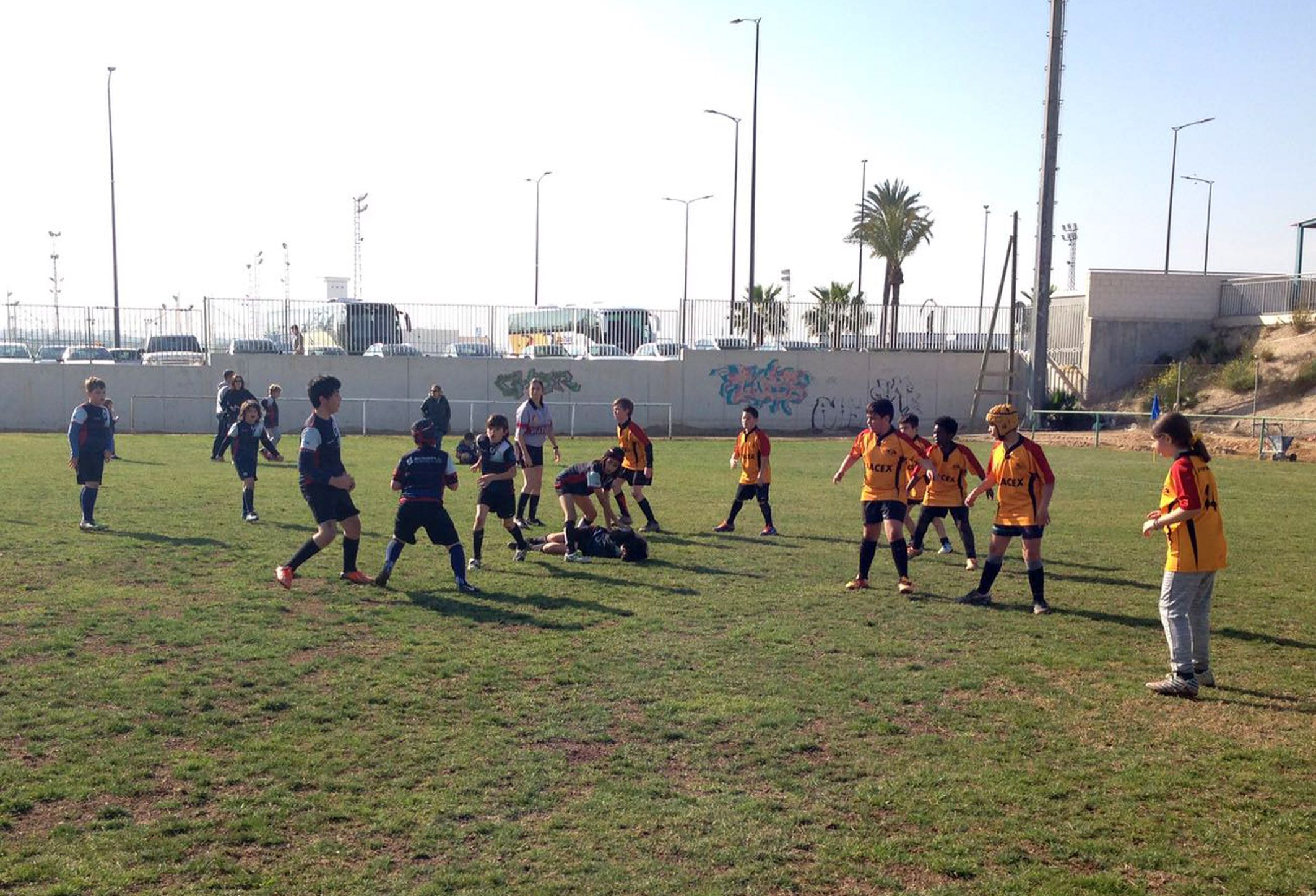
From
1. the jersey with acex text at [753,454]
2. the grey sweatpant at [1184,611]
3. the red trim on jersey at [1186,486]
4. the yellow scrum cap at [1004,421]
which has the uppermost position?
the yellow scrum cap at [1004,421]

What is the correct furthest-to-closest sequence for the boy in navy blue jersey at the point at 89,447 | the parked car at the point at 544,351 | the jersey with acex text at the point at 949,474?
the parked car at the point at 544,351, the boy in navy blue jersey at the point at 89,447, the jersey with acex text at the point at 949,474

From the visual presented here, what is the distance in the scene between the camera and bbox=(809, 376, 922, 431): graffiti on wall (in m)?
37.2

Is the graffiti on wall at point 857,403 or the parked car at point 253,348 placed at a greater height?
the parked car at point 253,348

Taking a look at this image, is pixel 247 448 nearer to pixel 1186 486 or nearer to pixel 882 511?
pixel 882 511

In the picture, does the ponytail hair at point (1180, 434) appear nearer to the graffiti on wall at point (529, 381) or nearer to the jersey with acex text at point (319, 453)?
the jersey with acex text at point (319, 453)

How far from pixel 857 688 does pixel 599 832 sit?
9.08 feet

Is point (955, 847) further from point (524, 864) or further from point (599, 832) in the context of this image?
point (524, 864)

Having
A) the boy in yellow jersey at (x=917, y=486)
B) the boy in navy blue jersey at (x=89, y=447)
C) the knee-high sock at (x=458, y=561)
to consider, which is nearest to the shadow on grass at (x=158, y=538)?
the boy in navy blue jersey at (x=89, y=447)

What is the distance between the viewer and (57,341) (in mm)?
33562

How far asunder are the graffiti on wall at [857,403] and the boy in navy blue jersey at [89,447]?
26.6m

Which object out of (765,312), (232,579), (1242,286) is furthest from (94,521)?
(1242,286)

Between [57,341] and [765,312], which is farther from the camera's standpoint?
[765,312]

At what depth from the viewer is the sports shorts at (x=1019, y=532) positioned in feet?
30.3

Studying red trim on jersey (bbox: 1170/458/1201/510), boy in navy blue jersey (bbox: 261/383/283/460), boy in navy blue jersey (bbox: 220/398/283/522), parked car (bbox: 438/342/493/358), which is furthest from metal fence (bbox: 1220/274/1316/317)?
red trim on jersey (bbox: 1170/458/1201/510)
